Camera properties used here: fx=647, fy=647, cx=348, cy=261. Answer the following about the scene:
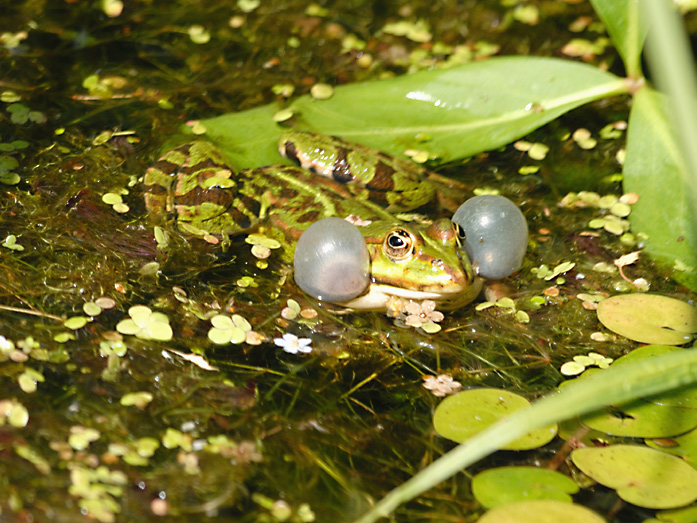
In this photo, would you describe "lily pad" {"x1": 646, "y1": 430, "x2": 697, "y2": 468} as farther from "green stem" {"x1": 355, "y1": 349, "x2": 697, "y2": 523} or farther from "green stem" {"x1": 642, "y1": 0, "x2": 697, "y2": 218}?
"green stem" {"x1": 642, "y1": 0, "x2": 697, "y2": 218}


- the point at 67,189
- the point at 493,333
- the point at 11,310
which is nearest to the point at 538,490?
the point at 493,333

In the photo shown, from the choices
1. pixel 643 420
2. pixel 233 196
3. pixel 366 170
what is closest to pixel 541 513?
pixel 643 420

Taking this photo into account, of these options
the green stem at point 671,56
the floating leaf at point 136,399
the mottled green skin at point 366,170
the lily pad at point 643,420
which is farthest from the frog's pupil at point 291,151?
the green stem at point 671,56

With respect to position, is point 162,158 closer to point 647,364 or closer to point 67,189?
point 67,189

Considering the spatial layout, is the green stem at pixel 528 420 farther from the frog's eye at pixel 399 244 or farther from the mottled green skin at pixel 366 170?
the mottled green skin at pixel 366 170

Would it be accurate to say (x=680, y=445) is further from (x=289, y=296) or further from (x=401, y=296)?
(x=289, y=296)
